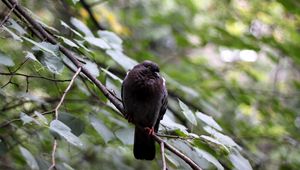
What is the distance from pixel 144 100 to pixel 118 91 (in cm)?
20

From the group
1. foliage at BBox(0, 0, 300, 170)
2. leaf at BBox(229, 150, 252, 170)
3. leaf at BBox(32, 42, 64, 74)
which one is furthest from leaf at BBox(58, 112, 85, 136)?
leaf at BBox(229, 150, 252, 170)

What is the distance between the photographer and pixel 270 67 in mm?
6902

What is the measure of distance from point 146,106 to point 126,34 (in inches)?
109

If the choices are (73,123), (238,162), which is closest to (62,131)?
(73,123)

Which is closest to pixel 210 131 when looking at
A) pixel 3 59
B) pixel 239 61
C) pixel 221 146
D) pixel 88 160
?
pixel 221 146

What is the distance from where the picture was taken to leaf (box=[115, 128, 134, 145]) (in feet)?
7.92

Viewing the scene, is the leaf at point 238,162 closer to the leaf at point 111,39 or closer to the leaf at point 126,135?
the leaf at point 126,135

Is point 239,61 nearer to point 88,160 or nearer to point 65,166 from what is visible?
point 88,160

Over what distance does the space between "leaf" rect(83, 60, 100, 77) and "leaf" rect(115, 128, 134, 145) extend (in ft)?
1.11

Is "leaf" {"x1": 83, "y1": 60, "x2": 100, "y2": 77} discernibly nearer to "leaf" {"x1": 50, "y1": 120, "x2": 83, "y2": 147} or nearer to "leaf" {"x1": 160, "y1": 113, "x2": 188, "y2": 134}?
"leaf" {"x1": 160, "y1": 113, "x2": 188, "y2": 134}

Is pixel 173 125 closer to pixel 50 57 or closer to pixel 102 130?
pixel 102 130

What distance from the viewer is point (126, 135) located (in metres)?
2.46

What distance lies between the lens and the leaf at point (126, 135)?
2414 mm

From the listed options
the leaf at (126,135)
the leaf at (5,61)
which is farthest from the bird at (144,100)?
the leaf at (5,61)
